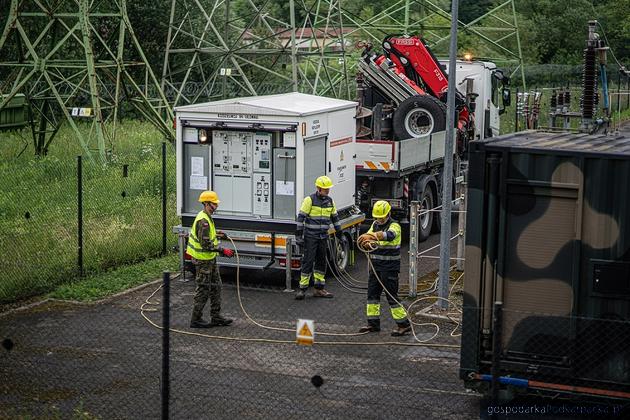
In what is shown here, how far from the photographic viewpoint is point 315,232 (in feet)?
52.0

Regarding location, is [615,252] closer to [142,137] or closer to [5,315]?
[5,315]

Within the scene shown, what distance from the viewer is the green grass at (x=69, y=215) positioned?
1588 centimetres

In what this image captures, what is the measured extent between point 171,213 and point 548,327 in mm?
11719

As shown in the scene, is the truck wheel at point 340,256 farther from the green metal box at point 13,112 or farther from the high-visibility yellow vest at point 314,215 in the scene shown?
the green metal box at point 13,112

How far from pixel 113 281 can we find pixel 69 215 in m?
2.72

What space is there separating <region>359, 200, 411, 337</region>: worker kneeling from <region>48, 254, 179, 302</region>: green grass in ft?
14.2

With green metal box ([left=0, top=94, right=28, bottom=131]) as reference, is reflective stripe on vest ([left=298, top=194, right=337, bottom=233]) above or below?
below

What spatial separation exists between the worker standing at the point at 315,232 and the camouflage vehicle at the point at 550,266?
586 cm

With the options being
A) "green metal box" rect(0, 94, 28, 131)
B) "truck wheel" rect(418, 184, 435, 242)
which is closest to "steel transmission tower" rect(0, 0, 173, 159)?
"green metal box" rect(0, 94, 28, 131)

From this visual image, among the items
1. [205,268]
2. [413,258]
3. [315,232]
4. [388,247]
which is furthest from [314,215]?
[388,247]

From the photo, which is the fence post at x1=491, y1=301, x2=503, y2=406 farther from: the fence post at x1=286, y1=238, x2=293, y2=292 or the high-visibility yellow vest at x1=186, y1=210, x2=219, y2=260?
the fence post at x1=286, y1=238, x2=293, y2=292

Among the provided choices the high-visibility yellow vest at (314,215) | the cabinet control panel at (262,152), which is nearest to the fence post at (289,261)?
the high-visibility yellow vest at (314,215)

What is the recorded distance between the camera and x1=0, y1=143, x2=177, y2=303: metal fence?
1590cm

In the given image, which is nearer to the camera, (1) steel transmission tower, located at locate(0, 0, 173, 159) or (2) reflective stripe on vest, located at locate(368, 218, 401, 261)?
(2) reflective stripe on vest, located at locate(368, 218, 401, 261)
